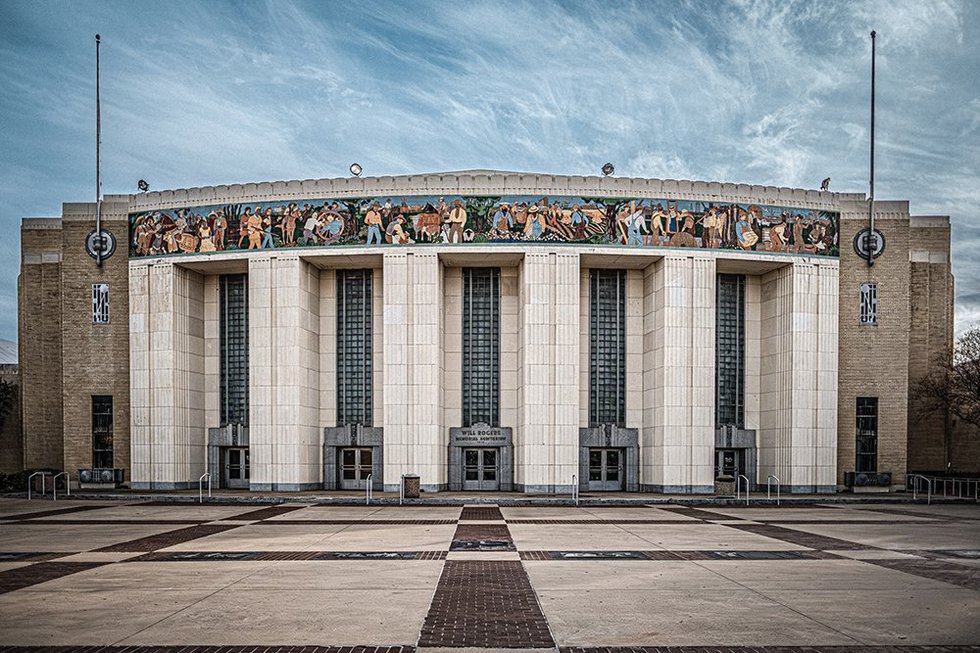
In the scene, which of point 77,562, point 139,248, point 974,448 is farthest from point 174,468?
point 974,448

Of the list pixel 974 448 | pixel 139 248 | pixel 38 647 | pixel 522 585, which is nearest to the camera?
pixel 38 647

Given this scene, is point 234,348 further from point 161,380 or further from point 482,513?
point 482,513

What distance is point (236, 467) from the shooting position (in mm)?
39188

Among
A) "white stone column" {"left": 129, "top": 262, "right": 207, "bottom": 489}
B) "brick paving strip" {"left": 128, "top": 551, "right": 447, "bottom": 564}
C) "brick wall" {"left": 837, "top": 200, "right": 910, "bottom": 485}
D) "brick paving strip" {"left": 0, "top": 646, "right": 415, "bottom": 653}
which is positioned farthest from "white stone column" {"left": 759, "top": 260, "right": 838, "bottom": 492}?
"brick paving strip" {"left": 0, "top": 646, "right": 415, "bottom": 653}

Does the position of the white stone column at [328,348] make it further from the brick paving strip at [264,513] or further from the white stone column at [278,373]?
the brick paving strip at [264,513]

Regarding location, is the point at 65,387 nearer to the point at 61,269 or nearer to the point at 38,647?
the point at 61,269

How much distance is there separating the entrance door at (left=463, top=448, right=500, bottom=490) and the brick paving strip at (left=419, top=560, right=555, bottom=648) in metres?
22.2

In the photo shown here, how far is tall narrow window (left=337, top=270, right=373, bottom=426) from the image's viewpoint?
125 ft

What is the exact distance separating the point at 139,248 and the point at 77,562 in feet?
82.8

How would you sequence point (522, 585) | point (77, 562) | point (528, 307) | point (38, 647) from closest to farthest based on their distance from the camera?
point (38, 647), point (522, 585), point (77, 562), point (528, 307)

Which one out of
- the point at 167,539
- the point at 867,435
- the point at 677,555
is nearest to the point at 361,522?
the point at 167,539

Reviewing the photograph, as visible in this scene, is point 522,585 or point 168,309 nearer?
point 522,585

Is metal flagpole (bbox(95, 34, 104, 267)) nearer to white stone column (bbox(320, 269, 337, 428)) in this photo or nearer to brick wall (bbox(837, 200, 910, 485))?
white stone column (bbox(320, 269, 337, 428))

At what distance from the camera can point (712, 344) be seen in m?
36.0
